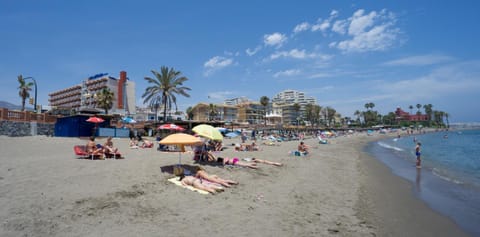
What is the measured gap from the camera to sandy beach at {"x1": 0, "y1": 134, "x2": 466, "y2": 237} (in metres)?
4.38

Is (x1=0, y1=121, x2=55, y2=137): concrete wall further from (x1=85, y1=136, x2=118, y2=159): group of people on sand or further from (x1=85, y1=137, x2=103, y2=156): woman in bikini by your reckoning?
(x1=85, y1=137, x2=103, y2=156): woman in bikini

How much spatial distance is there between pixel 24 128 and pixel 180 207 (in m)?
22.6

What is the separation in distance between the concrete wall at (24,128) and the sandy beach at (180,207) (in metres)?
14.5

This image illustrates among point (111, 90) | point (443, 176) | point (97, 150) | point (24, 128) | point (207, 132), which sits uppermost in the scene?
point (111, 90)

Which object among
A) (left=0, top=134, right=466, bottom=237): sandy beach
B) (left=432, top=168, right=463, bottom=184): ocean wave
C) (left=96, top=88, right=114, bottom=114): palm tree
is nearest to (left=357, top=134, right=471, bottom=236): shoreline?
(left=0, top=134, right=466, bottom=237): sandy beach

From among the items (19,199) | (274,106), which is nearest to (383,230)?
(19,199)

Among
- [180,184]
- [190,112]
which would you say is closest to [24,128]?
[180,184]

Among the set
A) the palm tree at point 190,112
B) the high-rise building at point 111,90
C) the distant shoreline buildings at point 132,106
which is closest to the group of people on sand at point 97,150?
the distant shoreline buildings at point 132,106

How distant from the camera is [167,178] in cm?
755

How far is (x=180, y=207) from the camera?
5.47m

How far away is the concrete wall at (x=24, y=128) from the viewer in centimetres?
1878

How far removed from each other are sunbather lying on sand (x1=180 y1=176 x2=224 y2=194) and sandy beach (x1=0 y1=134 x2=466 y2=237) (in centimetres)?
24

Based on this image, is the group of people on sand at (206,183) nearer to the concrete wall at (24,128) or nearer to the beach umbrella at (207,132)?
the beach umbrella at (207,132)

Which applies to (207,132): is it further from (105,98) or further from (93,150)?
(105,98)
